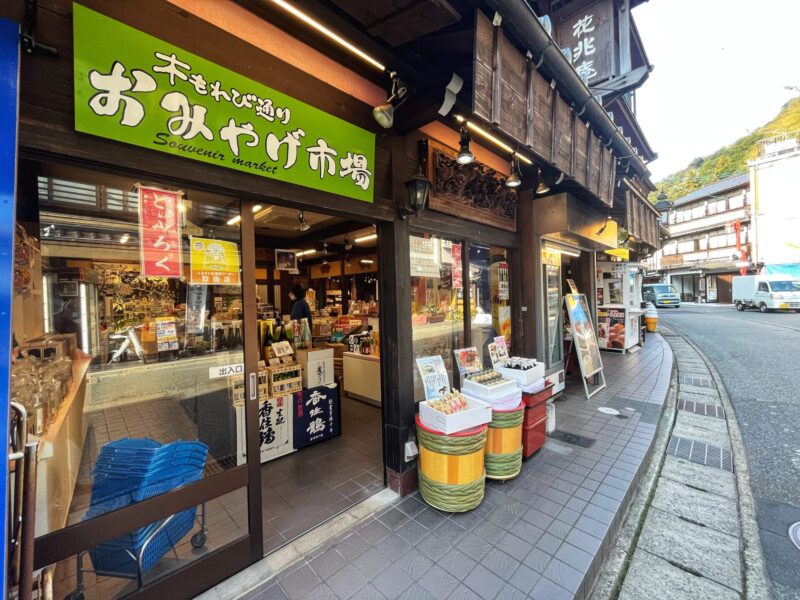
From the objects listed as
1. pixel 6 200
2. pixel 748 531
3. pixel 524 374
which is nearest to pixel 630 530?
pixel 748 531

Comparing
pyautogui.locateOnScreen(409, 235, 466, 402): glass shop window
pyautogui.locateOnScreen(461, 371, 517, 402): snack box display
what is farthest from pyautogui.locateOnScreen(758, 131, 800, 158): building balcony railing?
pyautogui.locateOnScreen(461, 371, 517, 402): snack box display

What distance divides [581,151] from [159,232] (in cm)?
444

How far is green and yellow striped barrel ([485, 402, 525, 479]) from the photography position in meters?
3.36

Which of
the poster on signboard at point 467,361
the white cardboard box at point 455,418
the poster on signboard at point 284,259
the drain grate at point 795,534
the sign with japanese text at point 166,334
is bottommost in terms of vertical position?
the drain grate at point 795,534

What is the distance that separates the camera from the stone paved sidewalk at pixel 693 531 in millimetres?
2318

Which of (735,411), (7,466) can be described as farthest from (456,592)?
(735,411)

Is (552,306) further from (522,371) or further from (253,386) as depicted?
Result: (253,386)

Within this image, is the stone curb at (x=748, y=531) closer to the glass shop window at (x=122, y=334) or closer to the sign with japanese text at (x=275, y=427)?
the glass shop window at (x=122, y=334)


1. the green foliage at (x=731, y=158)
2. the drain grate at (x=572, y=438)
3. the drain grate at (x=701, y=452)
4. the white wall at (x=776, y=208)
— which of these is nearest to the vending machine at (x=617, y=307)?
the drain grate at (x=701, y=452)

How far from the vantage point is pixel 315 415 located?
438 centimetres

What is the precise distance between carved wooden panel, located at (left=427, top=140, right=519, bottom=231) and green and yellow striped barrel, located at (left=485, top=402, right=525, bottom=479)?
8.04ft

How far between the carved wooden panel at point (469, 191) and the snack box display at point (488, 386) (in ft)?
6.71

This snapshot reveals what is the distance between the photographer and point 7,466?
1185 millimetres

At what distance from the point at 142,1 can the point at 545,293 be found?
581 cm
